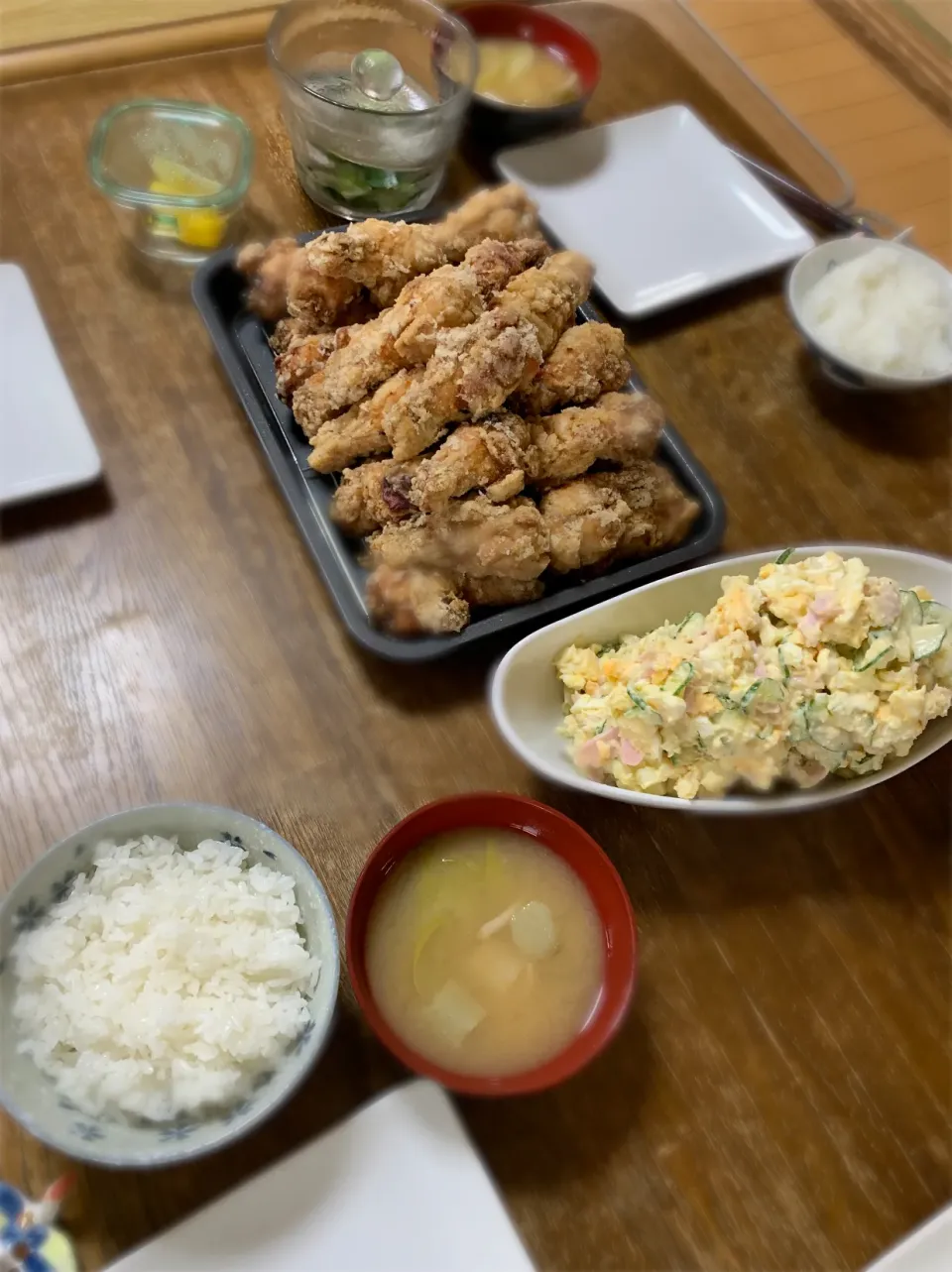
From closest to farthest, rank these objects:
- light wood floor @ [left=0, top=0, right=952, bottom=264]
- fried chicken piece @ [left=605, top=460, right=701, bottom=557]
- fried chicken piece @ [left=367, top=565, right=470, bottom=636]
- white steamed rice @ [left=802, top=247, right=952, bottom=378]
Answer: fried chicken piece @ [left=367, top=565, right=470, bottom=636]
fried chicken piece @ [left=605, top=460, right=701, bottom=557]
white steamed rice @ [left=802, top=247, right=952, bottom=378]
light wood floor @ [left=0, top=0, right=952, bottom=264]

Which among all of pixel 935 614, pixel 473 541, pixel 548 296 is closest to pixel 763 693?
pixel 935 614

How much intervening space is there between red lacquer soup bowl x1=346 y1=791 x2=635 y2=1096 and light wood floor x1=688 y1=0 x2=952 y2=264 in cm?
141

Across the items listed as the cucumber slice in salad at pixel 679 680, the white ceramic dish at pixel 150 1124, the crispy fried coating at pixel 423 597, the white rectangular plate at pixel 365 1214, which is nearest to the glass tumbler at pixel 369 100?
the crispy fried coating at pixel 423 597

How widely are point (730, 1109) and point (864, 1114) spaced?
14 centimetres

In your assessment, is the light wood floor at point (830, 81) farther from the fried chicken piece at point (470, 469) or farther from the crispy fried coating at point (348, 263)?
the fried chicken piece at point (470, 469)

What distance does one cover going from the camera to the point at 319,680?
3.80 ft

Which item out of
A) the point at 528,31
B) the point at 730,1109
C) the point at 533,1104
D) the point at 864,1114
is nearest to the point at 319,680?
the point at 533,1104

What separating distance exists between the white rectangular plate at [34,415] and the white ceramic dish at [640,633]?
597mm

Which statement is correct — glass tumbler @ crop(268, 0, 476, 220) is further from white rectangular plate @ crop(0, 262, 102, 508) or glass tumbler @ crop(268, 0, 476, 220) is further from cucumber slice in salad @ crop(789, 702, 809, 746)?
cucumber slice in salad @ crop(789, 702, 809, 746)

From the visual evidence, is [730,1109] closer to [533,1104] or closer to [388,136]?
[533,1104]

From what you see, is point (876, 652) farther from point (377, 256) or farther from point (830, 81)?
point (830, 81)

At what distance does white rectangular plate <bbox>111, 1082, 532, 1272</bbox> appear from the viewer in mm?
829

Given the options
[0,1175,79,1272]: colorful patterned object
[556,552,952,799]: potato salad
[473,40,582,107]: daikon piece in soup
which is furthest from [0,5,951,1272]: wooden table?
[473,40,582,107]: daikon piece in soup

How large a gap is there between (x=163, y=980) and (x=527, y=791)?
0.44 metres
